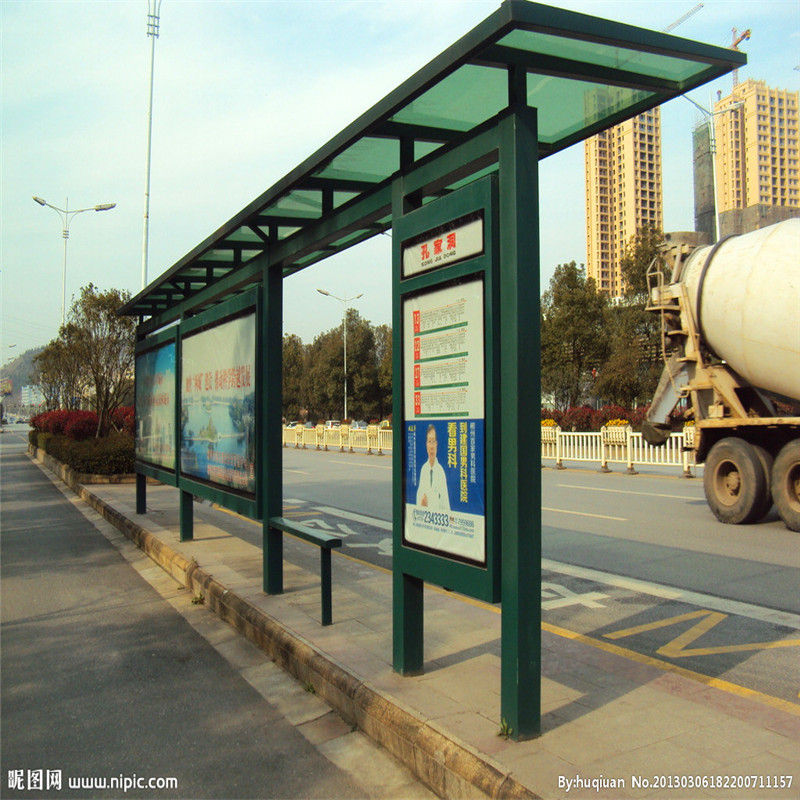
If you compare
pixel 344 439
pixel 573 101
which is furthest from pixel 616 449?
pixel 344 439

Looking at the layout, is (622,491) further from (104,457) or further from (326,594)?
(104,457)

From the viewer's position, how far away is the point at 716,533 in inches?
396

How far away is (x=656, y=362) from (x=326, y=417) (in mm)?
41054

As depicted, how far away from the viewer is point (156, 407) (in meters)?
10.8

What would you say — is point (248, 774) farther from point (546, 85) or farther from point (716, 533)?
point (716, 533)

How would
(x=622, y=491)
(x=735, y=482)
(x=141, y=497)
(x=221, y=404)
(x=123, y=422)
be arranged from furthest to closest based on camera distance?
1. (x=123, y=422)
2. (x=622, y=491)
3. (x=141, y=497)
4. (x=735, y=482)
5. (x=221, y=404)

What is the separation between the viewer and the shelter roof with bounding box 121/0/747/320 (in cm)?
337

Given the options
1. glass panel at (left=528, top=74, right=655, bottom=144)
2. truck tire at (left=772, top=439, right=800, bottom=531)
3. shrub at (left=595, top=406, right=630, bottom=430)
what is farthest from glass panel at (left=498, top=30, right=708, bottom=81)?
shrub at (left=595, top=406, right=630, bottom=430)

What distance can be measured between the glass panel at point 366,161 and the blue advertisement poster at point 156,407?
5303 millimetres

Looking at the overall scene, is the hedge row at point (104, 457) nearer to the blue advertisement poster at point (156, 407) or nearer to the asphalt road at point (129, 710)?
the blue advertisement poster at point (156, 407)

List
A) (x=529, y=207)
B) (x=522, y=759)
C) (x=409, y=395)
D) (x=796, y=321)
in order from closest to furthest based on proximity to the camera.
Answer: (x=522, y=759), (x=529, y=207), (x=409, y=395), (x=796, y=321)

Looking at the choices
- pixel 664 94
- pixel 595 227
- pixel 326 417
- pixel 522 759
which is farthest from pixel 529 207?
pixel 595 227

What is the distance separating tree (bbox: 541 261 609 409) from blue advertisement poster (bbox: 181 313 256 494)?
1142 inches

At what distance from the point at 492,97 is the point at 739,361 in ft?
26.4
